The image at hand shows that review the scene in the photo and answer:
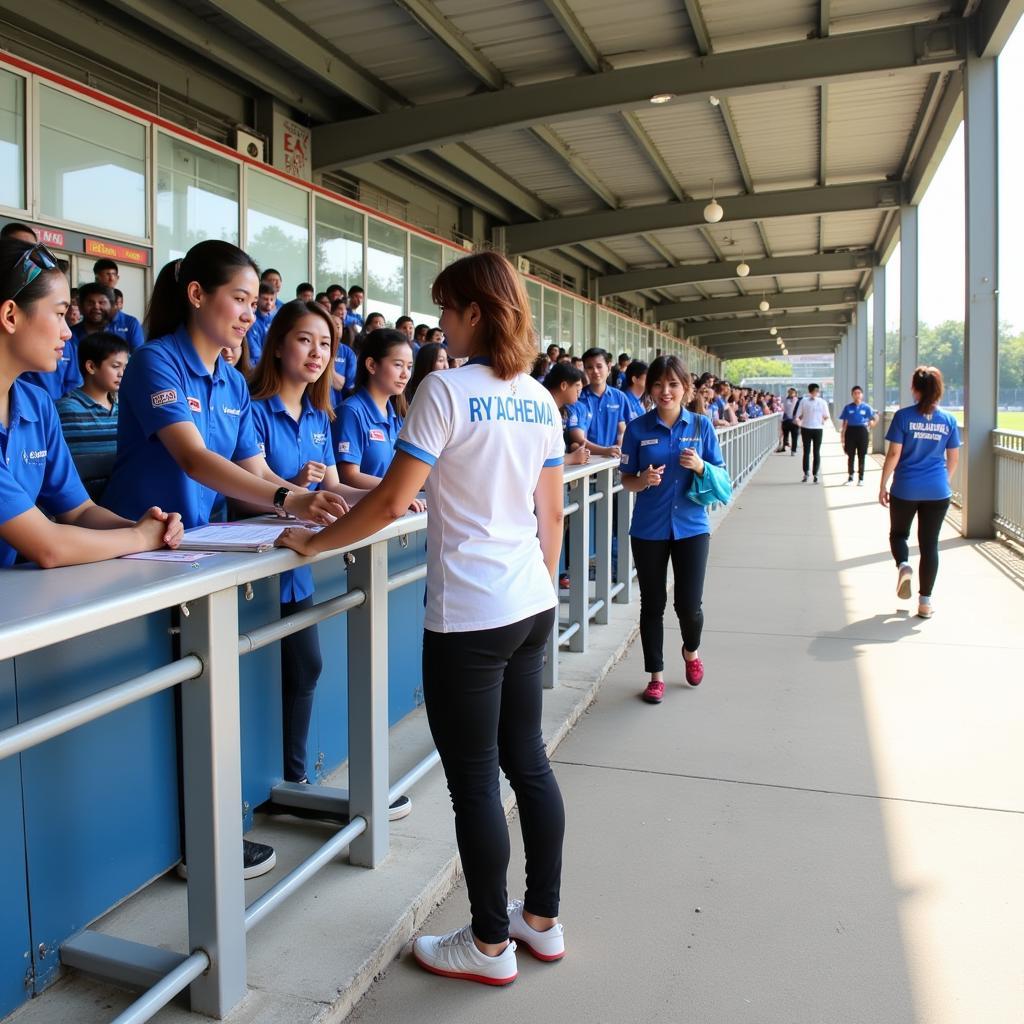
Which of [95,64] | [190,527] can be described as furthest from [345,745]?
[95,64]

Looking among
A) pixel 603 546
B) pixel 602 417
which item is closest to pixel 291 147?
pixel 602 417

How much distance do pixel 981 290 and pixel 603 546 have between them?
617 cm

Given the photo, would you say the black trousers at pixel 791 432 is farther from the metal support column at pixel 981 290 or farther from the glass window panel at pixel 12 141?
the glass window panel at pixel 12 141

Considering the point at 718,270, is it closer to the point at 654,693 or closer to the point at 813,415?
the point at 813,415

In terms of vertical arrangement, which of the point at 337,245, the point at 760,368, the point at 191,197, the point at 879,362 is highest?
the point at 760,368

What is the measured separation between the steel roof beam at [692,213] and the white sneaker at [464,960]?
1519cm

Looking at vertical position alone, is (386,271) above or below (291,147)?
below

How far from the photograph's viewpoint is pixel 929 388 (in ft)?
19.7

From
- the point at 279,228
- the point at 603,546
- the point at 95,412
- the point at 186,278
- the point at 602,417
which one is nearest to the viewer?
the point at 186,278

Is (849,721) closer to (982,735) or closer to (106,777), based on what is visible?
(982,735)

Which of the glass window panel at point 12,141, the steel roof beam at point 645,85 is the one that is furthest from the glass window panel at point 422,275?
the glass window panel at point 12,141

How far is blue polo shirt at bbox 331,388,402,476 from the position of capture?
3.56m

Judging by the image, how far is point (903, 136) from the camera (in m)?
13.7

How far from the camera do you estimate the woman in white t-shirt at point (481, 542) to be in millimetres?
1921
